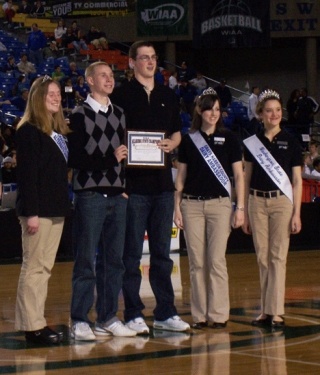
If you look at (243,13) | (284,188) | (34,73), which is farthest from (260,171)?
(243,13)

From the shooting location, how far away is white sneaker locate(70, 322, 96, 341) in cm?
815

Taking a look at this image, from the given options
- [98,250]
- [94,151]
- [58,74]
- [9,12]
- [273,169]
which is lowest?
[98,250]

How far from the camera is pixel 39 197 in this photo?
7.93m

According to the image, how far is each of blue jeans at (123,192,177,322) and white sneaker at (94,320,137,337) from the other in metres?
0.18

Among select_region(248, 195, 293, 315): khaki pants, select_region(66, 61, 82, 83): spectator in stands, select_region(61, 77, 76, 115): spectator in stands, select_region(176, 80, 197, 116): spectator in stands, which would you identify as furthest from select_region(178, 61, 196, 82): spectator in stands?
select_region(248, 195, 293, 315): khaki pants

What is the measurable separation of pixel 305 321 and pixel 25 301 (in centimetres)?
238

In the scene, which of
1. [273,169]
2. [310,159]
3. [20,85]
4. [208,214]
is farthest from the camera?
[20,85]

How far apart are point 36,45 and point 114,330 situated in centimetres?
1826

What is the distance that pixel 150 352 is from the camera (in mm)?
7648

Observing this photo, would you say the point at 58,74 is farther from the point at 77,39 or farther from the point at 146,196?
the point at 146,196

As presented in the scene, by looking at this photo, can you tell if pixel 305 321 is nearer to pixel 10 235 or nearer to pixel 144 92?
pixel 144 92

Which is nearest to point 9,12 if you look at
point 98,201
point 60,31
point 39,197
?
point 60,31

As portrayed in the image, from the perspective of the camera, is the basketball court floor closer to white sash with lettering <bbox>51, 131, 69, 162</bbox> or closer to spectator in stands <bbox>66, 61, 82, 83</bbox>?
white sash with lettering <bbox>51, 131, 69, 162</bbox>

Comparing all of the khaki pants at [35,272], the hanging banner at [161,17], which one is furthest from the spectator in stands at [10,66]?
the khaki pants at [35,272]
